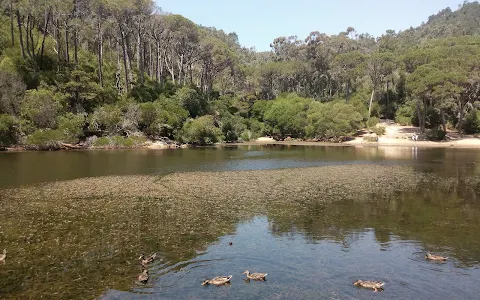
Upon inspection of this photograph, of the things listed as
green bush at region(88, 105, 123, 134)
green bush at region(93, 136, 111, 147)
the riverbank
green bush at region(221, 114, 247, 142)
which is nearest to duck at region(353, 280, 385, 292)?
the riverbank

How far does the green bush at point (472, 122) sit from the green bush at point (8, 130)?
77909mm

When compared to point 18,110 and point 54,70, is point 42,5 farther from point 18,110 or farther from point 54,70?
point 18,110

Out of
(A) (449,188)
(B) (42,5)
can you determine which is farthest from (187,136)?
(A) (449,188)

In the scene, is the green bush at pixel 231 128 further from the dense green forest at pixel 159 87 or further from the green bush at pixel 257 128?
the green bush at pixel 257 128

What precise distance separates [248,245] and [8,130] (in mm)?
48971

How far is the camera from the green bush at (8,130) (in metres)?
51.6

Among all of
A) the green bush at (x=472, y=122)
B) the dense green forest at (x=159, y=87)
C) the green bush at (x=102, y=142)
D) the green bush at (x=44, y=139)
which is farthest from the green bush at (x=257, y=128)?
the green bush at (x=44, y=139)

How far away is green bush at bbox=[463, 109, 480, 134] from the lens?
75188 mm

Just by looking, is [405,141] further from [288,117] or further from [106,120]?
[106,120]

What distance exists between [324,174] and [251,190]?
976 centimetres

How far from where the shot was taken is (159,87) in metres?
76.6

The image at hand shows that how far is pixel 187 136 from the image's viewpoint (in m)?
67.2

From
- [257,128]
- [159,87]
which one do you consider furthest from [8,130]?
[257,128]

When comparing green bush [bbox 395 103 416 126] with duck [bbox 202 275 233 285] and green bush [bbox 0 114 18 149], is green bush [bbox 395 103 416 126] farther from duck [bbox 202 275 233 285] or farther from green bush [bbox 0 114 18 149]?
duck [bbox 202 275 233 285]
